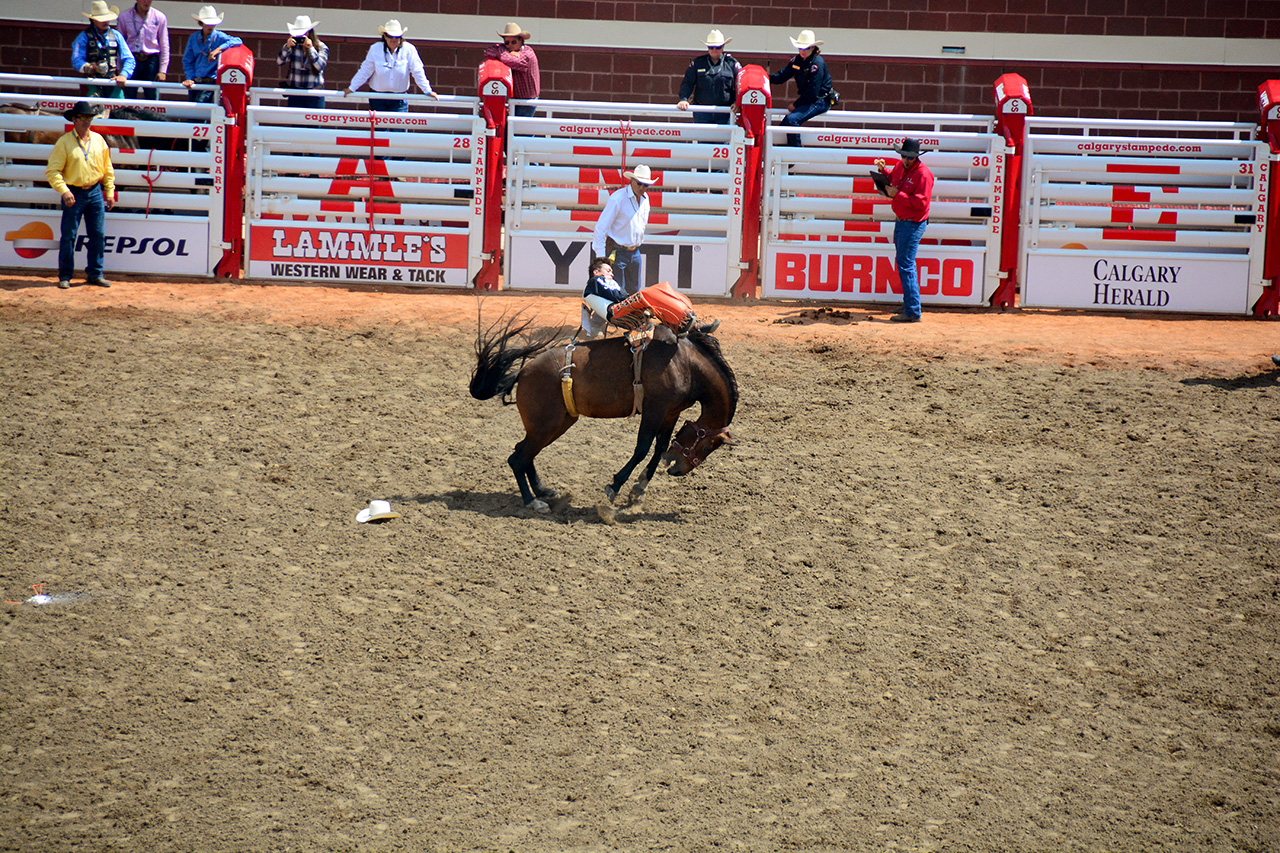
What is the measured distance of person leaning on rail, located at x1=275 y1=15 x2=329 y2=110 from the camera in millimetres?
13602

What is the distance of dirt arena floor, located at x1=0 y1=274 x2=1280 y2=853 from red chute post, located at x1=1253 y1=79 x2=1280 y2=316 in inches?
92.7

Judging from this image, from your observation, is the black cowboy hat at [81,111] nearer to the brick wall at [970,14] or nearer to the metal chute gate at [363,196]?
the metal chute gate at [363,196]

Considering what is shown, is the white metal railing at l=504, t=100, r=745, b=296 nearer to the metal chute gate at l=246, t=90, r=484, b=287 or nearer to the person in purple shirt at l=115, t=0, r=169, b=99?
the metal chute gate at l=246, t=90, r=484, b=287

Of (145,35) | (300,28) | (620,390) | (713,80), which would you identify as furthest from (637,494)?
(145,35)

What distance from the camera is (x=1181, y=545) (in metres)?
7.57

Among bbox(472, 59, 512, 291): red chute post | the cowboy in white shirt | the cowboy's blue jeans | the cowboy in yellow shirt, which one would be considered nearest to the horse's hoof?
the cowboy in white shirt

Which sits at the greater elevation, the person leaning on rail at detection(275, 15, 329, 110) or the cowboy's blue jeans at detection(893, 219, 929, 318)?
the person leaning on rail at detection(275, 15, 329, 110)

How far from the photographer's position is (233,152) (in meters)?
12.8

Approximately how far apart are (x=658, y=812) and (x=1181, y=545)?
14.3ft

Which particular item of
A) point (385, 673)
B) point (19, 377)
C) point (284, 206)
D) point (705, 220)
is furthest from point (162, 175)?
point (385, 673)

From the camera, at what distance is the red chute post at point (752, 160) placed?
1282cm

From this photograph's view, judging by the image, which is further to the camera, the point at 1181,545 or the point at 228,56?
the point at 228,56

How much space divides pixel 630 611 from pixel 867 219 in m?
7.75

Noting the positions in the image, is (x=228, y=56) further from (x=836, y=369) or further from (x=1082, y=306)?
(x=1082, y=306)
